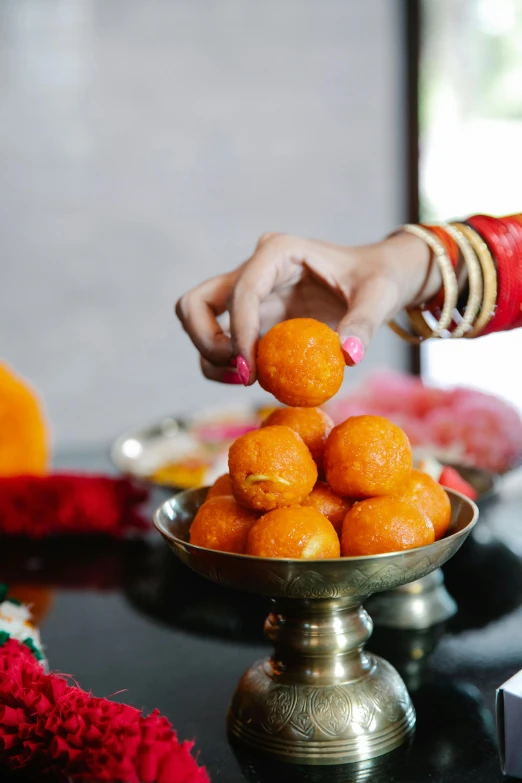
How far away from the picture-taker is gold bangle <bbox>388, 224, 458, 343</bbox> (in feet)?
3.73

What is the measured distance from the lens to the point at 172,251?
3.37 metres

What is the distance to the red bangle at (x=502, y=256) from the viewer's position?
115 centimetres

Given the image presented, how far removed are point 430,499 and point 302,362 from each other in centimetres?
18

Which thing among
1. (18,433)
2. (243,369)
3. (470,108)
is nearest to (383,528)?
(243,369)

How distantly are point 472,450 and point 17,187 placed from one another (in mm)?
→ 2226

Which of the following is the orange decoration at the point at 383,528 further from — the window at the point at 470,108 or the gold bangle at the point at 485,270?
the window at the point at 470,108

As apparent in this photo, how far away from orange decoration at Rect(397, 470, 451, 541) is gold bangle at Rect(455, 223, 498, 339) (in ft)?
1.41

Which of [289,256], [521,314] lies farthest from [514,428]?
[289,256]

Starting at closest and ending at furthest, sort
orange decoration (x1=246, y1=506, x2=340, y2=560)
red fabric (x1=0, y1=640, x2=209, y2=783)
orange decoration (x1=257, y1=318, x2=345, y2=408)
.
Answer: red fabric (x1=0, y1=640, x2=209, y2=783), orange decoration (x1=246, y1=506, x2=340, y2=560), orange decoration (x1=257, y1=318, x2=345, y2=408)

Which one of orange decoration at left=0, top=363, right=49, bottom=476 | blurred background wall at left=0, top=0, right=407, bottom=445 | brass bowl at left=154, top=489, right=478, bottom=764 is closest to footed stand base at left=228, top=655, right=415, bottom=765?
brass bowl at left=154, top=489, right=478, bottom=764

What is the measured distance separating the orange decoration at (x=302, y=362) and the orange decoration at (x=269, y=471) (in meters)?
0.07

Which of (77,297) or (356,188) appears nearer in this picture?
(77,297)

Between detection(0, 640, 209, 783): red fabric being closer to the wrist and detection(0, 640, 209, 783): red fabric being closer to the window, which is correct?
the wrist

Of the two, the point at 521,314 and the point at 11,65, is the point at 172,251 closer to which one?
the point at 11,65
